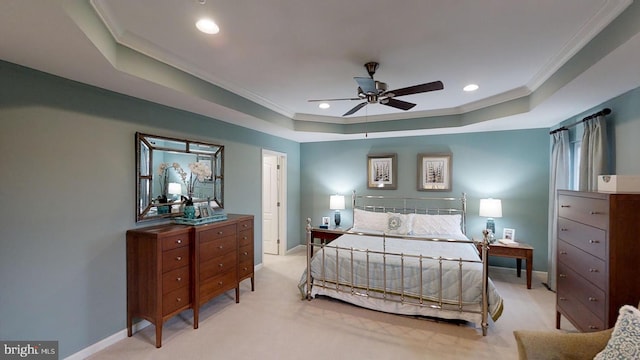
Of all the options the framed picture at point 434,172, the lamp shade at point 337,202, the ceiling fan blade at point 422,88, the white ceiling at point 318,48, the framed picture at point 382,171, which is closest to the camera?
the white ceiling at point 318,48

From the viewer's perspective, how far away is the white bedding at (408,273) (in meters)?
2.80

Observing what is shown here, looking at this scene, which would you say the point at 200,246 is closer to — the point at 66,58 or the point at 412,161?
the point at 66,58

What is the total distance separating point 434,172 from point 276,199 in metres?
3.22

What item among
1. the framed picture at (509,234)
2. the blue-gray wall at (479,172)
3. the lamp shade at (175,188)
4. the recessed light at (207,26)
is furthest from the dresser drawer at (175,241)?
the framed picture at (509,234)

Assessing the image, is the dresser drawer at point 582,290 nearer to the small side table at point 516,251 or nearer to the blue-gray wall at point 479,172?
the small side table at point 516,251

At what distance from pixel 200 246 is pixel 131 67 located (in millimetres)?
1854

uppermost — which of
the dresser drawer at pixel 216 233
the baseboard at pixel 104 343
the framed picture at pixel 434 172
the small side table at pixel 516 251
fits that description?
the framed picture at pixel 434 172

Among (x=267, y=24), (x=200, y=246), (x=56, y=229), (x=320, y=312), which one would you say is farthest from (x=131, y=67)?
(x=320, y=312)

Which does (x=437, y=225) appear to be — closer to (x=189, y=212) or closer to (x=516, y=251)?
(x=516, y=251)

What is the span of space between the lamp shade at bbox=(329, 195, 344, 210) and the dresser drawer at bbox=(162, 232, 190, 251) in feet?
10.4

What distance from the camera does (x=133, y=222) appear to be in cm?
279

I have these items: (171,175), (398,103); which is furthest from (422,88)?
(171,175)

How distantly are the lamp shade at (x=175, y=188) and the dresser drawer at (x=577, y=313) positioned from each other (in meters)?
4.28

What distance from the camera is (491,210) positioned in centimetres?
431
